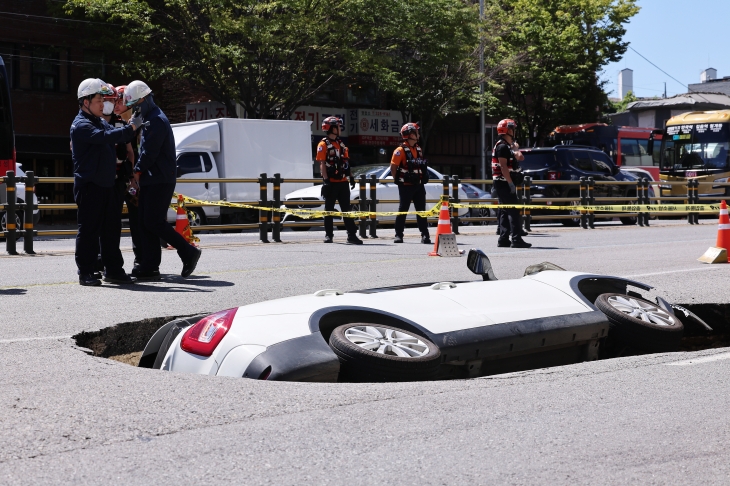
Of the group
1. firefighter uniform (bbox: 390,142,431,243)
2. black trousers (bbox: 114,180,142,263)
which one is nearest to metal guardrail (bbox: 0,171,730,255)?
firefighter uniform (bbox: 390,142,431,243)

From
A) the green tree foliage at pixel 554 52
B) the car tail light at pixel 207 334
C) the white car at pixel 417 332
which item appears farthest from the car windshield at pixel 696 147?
the car tail light at pixel 207 334

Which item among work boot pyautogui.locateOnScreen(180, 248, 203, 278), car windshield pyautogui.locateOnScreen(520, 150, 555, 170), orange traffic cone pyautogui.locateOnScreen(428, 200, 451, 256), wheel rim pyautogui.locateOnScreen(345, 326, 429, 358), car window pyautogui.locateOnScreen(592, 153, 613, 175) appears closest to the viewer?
wheel rim pyautogui.locateOnScreen(345, 326, 429, 358)

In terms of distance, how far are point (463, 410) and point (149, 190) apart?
6074mm

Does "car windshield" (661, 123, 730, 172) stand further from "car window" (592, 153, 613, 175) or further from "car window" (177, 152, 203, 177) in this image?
"car window" (177, 152, 203, 177)

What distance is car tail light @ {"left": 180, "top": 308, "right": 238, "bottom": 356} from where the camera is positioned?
16.8 ft

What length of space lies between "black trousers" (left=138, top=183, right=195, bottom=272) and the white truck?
1290 cm

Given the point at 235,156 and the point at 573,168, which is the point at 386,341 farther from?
the point at 573,168

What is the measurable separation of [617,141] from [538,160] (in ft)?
53.3

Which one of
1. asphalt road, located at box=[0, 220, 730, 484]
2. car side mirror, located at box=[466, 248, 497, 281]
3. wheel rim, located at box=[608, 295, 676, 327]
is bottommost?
asphalt road, located at box=[0, 220, 730, 484]

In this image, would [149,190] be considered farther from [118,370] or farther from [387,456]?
[387,456]

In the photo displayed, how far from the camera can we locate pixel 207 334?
5195 mm

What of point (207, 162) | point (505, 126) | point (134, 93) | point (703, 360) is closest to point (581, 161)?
point (207, 162)

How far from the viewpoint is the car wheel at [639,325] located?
20.0 feet

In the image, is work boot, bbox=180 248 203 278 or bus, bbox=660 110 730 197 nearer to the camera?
work boot, bbox=180 248 203 278
